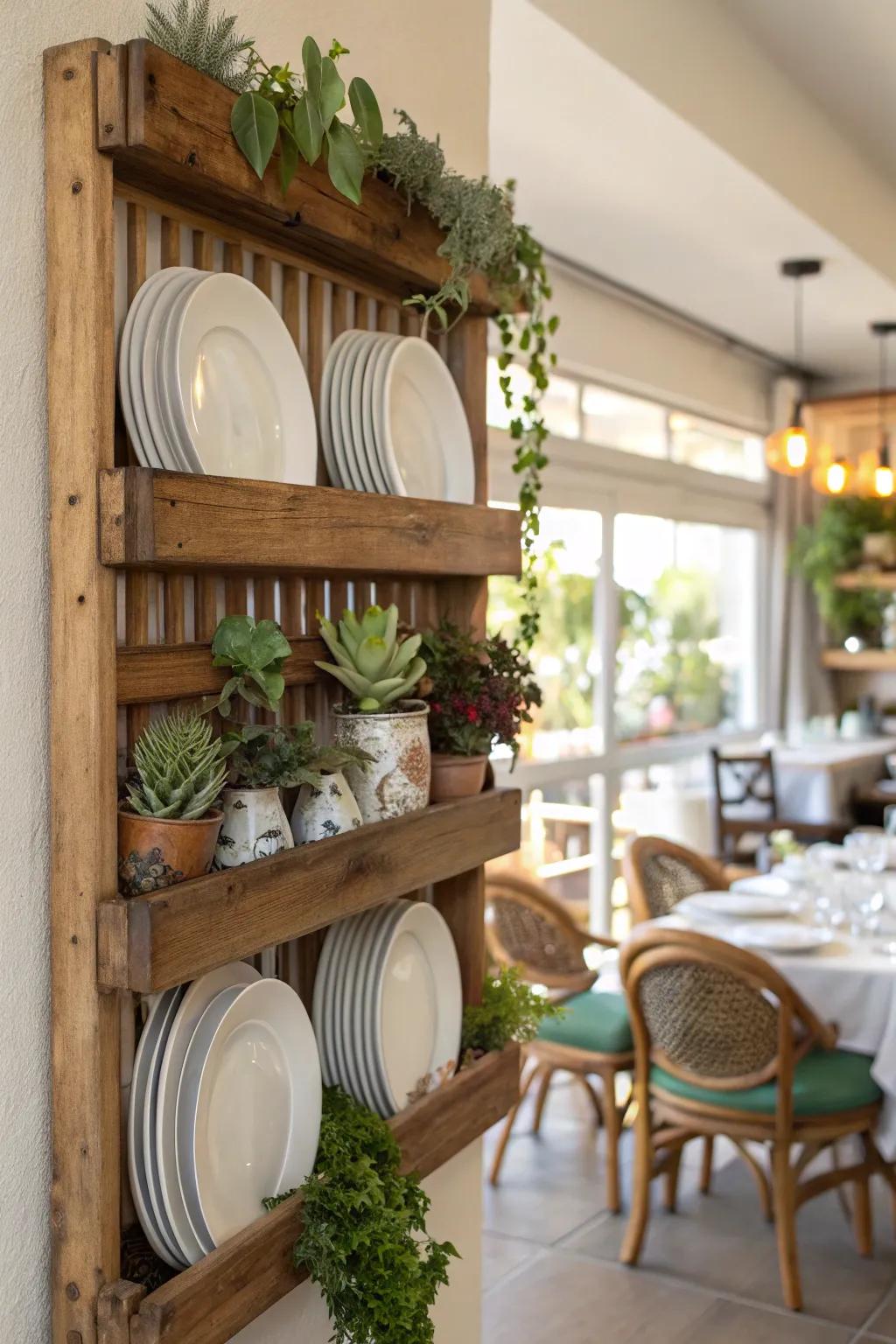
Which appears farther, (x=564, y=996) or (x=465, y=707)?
(x=564, y=996)

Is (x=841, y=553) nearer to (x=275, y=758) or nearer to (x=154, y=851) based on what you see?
(x=275, y=758)

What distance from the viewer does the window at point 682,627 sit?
546 cm

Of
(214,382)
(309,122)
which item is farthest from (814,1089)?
(309,122)

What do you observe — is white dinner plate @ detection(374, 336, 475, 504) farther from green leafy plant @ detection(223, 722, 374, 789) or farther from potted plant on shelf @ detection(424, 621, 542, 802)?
green leafy plant @ detection(223, 722, 374, 789)

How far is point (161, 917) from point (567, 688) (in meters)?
3.88

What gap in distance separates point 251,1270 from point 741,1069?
5.59 feet

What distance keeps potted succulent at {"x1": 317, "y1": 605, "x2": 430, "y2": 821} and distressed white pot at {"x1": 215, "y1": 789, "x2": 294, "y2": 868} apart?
0.74ft

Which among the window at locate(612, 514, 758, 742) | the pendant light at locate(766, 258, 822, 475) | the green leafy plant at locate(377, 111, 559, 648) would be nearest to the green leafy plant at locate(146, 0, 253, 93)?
the green leafy plant at locate(377, 111, 559, 648)

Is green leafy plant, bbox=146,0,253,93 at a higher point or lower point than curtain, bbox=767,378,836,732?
higher

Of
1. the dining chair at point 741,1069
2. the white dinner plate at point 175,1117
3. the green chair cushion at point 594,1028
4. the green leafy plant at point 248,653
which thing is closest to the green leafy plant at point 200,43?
the green leafy plant at point 248,653

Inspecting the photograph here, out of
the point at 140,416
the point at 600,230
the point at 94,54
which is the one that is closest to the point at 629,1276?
the point at 140,416

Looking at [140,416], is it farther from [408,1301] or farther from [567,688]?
[567,688]

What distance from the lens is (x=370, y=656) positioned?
1661 millimetres

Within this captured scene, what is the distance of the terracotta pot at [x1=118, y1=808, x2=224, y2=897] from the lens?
4.21 ft
